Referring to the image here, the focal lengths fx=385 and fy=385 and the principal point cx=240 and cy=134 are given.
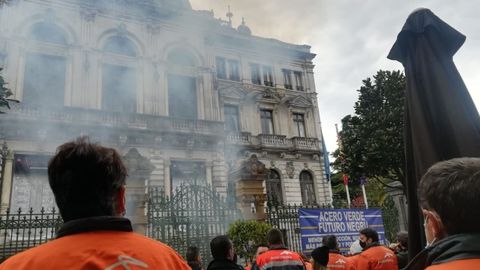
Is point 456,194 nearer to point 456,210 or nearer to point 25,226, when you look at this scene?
point 456,210

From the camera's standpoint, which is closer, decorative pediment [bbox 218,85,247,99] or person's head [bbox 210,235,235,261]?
person's head [bbox 210,235,235,261]

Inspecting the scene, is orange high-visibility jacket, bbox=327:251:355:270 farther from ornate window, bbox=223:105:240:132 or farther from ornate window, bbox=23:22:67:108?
ornate window, bbox=223:105:240:132

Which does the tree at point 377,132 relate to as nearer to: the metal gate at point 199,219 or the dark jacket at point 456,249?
the metal gate at point 199,219

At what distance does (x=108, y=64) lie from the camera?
20.7 meters

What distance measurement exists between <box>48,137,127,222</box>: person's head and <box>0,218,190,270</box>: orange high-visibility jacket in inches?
4.9

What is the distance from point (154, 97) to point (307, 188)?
12.1m

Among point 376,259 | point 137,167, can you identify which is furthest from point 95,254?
point 137,167

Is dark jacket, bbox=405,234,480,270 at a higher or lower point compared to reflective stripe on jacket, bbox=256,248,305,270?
higher

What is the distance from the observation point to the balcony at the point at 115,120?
667 inches

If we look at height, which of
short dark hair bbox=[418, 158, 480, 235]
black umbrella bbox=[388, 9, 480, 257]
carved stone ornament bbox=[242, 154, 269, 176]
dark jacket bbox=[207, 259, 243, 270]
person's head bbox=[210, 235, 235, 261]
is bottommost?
dark jacket bbox=[207, 259, 243, 270]

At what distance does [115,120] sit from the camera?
18891mm

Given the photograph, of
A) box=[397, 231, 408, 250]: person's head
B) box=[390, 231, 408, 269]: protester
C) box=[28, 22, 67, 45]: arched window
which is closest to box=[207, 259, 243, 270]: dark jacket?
box=[390, 231, 408, 269]: protester

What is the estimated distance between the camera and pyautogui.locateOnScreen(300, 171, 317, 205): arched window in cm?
2595

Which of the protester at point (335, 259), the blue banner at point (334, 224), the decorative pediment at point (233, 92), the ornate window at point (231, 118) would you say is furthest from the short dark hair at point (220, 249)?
the decorative pediment at point (233, 92)
